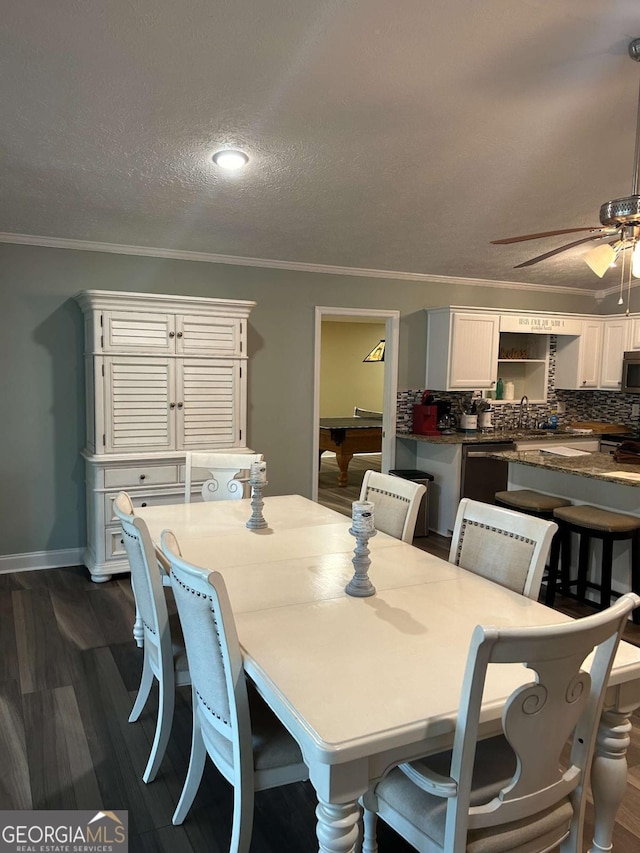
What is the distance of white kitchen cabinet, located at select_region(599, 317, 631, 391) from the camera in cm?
621

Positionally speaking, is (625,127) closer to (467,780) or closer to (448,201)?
(448,201)

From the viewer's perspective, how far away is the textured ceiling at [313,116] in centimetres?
196

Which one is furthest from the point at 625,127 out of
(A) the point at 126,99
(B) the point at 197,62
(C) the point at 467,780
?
(C) the point at 467,780

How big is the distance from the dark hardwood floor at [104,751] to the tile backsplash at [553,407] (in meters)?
2.96

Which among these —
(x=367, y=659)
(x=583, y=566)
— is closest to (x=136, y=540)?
(x=367, y=659)

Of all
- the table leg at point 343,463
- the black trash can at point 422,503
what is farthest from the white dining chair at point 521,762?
the table leg at point 343,463

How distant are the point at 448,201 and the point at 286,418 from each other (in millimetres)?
2292

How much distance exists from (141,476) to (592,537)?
3007 mm

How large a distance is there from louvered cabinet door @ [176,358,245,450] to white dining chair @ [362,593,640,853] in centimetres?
326

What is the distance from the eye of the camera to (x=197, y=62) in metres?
2.15

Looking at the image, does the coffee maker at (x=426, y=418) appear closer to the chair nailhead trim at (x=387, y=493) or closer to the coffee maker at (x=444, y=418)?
the coffee maker at (x=444, y=418)

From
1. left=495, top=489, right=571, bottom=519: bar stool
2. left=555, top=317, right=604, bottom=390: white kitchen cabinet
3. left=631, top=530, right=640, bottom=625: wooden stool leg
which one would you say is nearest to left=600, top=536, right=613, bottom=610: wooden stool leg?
left=631, top=530, right=640, bottom=625: wooden stool leg

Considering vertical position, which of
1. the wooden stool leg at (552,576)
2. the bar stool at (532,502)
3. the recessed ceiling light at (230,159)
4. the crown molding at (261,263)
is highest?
the recessed ceiling light at (230,159)

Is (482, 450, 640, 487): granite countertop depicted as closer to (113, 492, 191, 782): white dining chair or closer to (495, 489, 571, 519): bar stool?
(495, 489, 571, 519): bar stool
